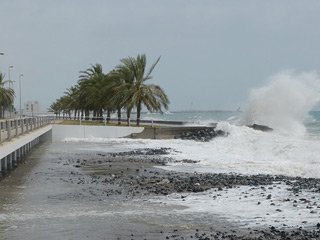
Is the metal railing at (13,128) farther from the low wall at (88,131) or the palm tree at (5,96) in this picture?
the palm tree at (5,96)

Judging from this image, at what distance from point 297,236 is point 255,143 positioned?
28510 mm

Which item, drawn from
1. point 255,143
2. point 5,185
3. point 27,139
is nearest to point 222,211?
point 5,185

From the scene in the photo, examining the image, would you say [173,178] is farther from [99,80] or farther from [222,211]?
[99,80]

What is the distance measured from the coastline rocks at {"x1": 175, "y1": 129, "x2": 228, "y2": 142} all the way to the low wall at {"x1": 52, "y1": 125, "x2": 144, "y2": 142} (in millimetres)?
3798

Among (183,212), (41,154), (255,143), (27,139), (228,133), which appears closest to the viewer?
(183,212)

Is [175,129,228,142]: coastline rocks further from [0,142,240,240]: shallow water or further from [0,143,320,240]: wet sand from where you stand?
[0,142,240,240]: shallow water

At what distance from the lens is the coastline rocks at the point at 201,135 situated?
4250 cm

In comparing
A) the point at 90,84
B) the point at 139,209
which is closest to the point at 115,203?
the point at 139,209

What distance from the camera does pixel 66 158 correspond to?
26875mm

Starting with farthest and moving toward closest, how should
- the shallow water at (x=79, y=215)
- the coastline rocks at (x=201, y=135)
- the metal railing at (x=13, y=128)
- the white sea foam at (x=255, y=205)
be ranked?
the coastline rocks at (x=201, y=135)
the metal railing at (x=13, y=128)
the white sea foam at (x=255, y=205)
the shallow water at (x=79, y=215)

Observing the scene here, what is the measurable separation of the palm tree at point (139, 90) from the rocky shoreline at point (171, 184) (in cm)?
2518

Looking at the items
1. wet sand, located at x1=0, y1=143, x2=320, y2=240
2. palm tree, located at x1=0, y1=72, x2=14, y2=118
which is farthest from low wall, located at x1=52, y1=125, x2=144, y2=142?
palm tree, located at x1=0, y1=72, x2=14, y2=118

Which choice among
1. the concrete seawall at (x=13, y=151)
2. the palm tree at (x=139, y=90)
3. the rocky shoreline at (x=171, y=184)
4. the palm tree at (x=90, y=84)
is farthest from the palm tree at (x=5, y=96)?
the rocky shoreline at (x=171, y=184)

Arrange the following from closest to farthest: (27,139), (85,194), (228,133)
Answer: (85,194), (27,139), (228,133)
